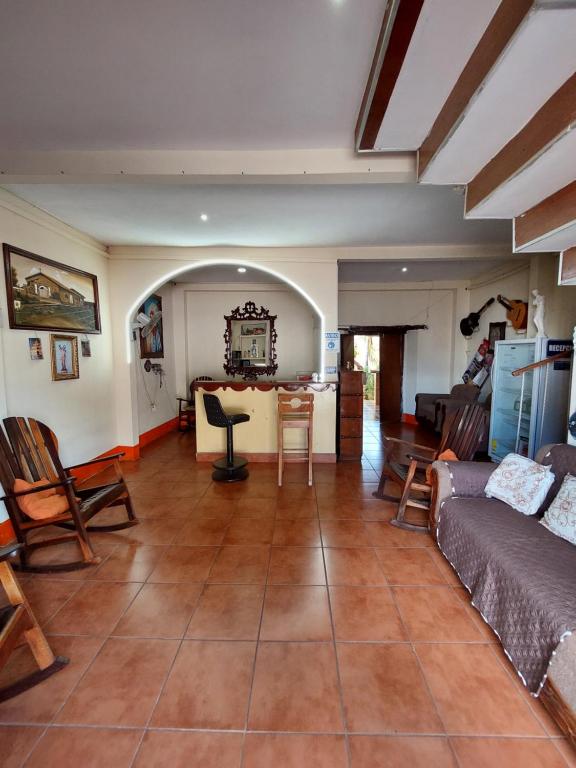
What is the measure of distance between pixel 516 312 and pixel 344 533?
419 centimetres

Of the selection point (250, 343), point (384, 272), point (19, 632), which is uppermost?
A: point (384, 272)

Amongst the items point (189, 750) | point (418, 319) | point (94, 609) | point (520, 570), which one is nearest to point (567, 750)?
point (520, 570)

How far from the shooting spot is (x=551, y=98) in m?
1.39

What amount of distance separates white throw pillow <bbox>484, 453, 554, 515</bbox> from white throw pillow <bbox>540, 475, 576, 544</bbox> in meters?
0.09

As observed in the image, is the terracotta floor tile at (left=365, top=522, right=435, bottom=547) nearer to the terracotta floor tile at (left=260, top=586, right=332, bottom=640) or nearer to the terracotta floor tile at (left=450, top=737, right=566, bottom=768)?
the terracotta floor tile at (left=260, top=586, right=332, bottom=640)

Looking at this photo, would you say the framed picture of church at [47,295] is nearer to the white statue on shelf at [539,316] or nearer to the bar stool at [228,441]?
the bar stool at [228,441]

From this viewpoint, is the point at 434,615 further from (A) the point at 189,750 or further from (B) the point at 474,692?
(A) the point at 189,750

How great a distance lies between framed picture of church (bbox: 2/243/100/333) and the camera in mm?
2850

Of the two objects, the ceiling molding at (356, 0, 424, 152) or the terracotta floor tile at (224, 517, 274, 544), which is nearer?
the ceiling molding at (356, 0, 424, 152)

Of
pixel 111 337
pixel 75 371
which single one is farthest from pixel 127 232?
pixel 75 371

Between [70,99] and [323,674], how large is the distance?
3.07 meters

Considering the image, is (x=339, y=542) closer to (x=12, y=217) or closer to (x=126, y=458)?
(x=126, y=458)

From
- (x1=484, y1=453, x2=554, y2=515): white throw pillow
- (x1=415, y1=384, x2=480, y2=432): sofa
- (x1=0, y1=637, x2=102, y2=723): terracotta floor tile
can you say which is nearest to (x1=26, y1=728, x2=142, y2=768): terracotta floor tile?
(x1=0, y1=637, x2=102, y2=723): terracotta floor tile

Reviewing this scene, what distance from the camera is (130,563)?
91.6 inches
